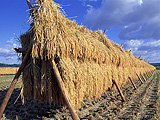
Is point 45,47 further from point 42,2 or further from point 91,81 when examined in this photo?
point 91,81

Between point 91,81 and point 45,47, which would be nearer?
point 45,47

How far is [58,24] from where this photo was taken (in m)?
3.78

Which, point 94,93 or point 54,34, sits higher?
point 54,34

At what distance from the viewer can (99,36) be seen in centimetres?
706

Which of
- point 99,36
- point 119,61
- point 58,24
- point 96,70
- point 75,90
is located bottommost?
point 75,90

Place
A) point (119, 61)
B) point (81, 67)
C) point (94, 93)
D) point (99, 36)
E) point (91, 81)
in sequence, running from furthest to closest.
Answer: point (119, 61), point (99, 36), point (94, 93), point (91, 81), point (81, 67)

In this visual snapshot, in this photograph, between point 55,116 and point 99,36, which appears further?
point 99,36

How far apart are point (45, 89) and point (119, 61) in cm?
571

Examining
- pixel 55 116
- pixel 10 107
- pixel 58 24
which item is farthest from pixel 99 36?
pixel 10 107

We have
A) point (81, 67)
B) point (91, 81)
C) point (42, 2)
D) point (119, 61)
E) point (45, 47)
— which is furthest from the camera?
point (119, 61)

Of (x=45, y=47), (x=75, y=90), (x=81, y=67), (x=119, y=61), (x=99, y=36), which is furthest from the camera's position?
(x=119, y=61)

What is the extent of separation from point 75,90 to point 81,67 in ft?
2.95

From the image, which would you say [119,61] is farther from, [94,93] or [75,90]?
[75,90]

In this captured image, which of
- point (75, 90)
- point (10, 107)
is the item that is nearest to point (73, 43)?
point (75, 90)
